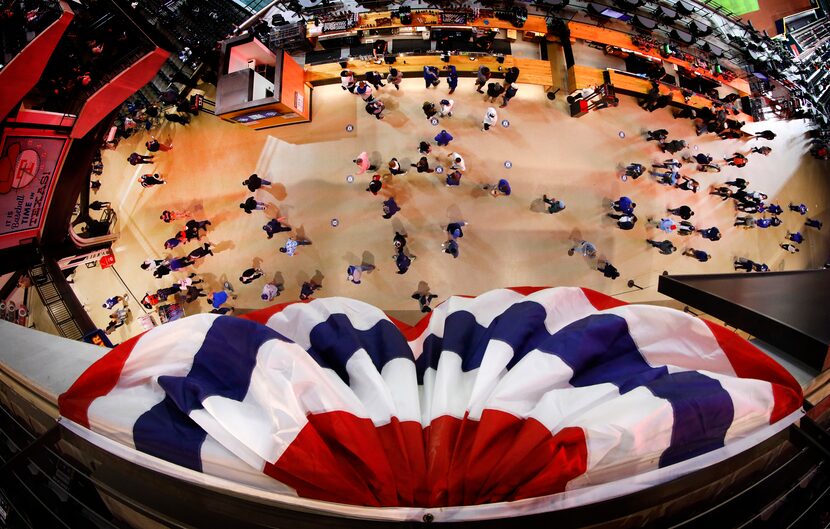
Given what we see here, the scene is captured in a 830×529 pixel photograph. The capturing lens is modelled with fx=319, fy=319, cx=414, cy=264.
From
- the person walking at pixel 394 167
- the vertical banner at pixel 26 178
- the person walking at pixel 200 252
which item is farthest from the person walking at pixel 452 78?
the vertical banner at pixel 26 178

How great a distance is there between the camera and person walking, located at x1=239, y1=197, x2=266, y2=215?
736 centimetres

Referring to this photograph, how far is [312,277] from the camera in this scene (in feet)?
26.4

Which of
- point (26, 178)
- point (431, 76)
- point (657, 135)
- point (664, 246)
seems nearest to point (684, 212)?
point (664, 246)

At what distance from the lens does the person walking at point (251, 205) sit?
736 centimetres

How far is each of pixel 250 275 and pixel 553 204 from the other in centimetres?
744

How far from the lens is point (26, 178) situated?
7.59 metres

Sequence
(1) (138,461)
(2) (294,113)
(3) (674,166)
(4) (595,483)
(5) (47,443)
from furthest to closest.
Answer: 1. (3) (674,166)
2. (2) (294,113)
3. (5) (47,443)
4. (1) (138,461)
5. (4) (595,483)

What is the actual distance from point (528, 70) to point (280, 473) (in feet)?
31.6

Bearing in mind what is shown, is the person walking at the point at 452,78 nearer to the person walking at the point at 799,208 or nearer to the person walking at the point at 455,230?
the person walking at the point at 455,230

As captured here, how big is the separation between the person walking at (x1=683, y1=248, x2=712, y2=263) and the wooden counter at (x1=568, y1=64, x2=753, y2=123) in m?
4.18

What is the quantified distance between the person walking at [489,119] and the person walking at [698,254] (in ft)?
19.4

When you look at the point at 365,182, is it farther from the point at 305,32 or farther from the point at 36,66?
the point at 36,66

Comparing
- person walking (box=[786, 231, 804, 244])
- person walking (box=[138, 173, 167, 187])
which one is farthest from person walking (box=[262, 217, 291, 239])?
person walking (box=[786, 231, 804, 244])


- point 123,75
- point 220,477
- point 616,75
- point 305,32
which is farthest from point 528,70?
point 123,75
